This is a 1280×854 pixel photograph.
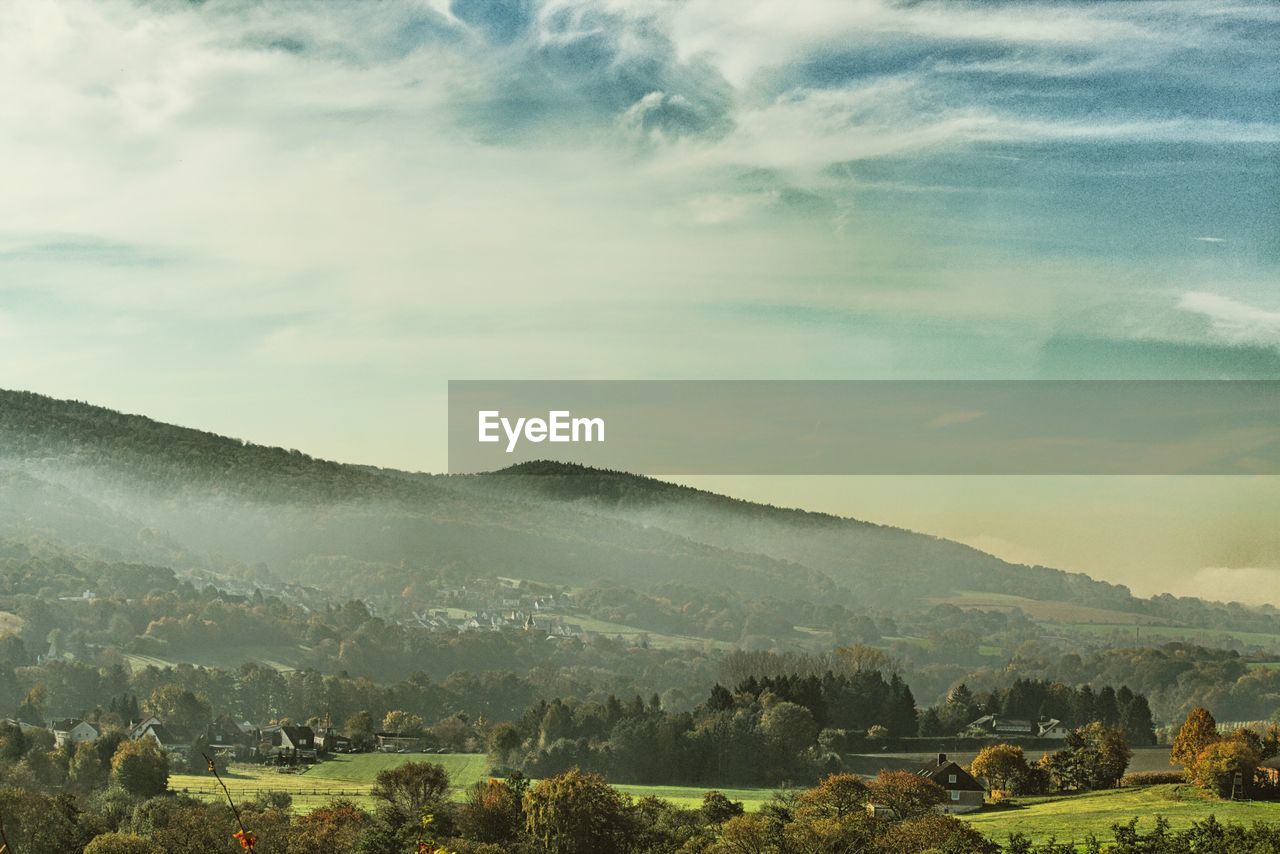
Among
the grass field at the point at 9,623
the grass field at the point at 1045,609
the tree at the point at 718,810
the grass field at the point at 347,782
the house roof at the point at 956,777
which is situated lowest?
the grass field at the point at 347,782

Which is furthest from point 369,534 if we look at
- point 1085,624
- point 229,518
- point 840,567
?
point 1085,624

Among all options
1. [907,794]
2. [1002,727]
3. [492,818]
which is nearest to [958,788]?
[907,794]

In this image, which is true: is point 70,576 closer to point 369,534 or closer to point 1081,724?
point 369,534

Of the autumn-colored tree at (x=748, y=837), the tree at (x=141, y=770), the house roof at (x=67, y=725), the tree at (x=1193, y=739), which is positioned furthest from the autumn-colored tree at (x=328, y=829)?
the house roof at (x=67, y=725)

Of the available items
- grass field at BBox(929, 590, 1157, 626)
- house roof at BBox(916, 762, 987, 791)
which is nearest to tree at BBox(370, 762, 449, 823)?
house roof at BBox(916, 762, 987, 791)

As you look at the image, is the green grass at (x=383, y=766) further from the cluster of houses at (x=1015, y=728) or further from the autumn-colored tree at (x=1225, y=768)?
the autumn-colored tree at (x=1225, y=768)

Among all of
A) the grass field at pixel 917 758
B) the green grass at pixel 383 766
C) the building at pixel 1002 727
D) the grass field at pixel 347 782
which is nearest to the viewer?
the grass field at pixel 347 782
